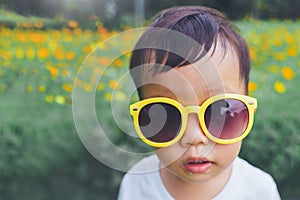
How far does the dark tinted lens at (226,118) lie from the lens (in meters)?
1.28

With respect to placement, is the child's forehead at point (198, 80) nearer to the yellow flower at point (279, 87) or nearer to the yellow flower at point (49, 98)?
the yellow flower at point (279, 87)

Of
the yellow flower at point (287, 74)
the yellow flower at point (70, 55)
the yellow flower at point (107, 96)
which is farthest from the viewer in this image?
the yellow flower at point (70, 55)

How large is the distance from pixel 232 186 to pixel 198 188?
0.28 feet

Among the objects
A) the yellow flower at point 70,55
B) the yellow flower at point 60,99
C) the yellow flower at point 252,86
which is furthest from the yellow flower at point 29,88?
the yellow flower at point 252,86

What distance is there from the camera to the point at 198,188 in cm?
149

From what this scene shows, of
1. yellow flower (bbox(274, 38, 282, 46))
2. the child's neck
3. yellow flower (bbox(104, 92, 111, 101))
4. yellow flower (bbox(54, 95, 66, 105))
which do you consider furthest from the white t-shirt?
yellow flower (bbox(274, 38, 282, 46))

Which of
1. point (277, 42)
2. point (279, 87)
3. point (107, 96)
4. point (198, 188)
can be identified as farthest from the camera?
point (277, 42)

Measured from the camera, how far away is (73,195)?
2.59 meters

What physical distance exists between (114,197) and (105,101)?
42 cm

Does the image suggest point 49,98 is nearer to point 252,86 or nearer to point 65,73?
point 65,73

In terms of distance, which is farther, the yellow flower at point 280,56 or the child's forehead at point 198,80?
the yellow flower at point 280,56

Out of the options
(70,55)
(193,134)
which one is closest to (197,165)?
(193,134)

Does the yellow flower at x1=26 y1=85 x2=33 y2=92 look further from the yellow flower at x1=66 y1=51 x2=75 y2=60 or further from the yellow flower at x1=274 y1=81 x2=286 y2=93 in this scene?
the yellow flower at x1=274 y1=81 x2=286 y2=93

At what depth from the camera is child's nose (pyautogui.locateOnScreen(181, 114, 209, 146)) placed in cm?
129
